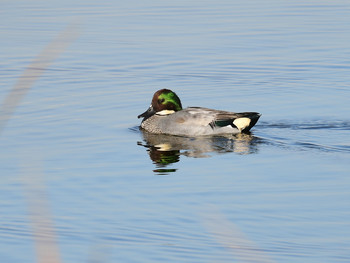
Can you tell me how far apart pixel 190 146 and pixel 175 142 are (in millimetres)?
479

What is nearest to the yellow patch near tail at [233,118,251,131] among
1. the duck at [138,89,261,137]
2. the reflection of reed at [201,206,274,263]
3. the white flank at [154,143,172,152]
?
the duck at [138,89,261,137]

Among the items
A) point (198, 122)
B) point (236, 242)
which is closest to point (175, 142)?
point (198, 122)

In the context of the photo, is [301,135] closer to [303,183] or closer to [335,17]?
[303,183]

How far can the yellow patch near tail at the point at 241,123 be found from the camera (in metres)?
11.5

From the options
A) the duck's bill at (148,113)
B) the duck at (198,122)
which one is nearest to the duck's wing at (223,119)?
the duck at (198,122)

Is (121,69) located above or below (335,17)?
below

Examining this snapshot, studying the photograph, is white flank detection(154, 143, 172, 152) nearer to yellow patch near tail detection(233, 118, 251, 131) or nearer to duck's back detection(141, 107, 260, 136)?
duck's back detection(141, 107, 260, 136)

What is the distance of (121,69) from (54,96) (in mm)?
2355

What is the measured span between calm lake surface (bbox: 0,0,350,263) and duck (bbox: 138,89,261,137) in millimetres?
187

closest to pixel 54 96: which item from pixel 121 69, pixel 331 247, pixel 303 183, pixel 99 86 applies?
pixel 99 86

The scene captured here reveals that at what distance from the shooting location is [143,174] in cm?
938

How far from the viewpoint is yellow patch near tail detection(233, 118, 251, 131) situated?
11547 millimetres

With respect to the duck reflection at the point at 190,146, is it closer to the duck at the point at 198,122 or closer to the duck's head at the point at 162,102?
the duck at the point at 198,122

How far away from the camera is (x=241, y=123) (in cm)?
1164
